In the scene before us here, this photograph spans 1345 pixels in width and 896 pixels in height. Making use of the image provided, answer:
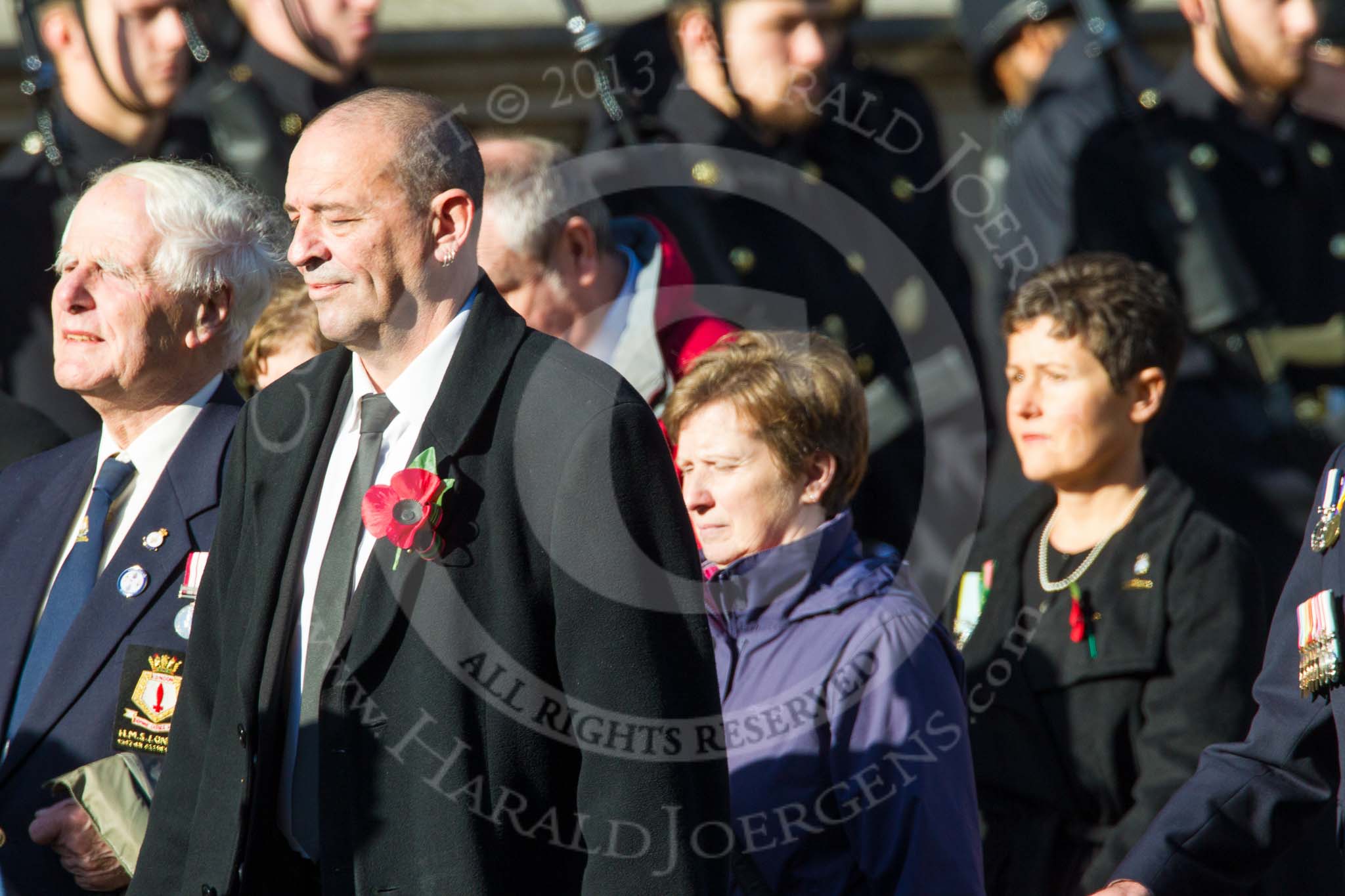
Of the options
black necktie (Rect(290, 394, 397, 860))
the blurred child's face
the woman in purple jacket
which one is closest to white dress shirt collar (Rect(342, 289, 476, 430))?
black necktie (Rect(290, 394, 397, 860))

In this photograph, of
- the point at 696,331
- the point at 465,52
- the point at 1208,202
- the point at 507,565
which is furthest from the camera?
the point at 465,52

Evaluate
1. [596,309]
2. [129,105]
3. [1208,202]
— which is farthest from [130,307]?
[1208,202]

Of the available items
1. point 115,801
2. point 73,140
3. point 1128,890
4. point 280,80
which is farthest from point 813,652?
point 73,140

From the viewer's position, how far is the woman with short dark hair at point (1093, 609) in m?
3.38

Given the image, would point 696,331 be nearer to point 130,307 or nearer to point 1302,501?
point 130,307

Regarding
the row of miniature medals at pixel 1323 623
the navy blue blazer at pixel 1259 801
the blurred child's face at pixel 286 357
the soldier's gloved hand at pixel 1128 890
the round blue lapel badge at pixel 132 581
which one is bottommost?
the soldier's gloved hand at pixel 1128 890

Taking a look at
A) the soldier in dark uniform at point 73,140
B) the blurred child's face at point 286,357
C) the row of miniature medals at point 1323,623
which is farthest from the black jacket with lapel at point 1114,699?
the soldier in dark uniform at point 73,140

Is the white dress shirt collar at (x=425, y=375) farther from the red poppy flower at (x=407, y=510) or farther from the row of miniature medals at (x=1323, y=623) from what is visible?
the row of miniature medals at (x=1323, y=623)

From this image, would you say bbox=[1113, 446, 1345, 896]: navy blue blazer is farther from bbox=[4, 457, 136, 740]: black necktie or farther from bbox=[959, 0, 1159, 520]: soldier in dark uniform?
bbox=[959, 0, 1159, 520]: soldier in dark uniform

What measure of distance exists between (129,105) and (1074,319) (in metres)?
2.47

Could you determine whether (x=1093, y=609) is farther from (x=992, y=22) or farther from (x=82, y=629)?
(x=992, y=22)

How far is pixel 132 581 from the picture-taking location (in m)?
2.85

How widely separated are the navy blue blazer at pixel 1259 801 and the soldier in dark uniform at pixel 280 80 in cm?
288

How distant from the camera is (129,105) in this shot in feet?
14.7
